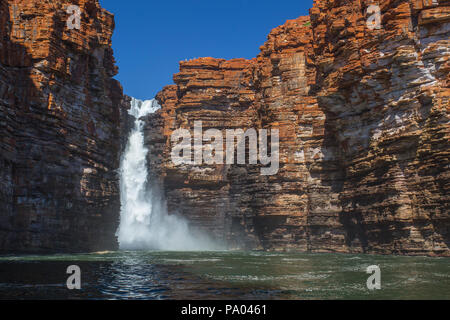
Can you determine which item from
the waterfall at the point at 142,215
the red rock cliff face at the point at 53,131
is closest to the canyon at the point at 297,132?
the red rock cliff face at the point at 53,131

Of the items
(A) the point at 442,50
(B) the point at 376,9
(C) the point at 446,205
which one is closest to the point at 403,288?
(C) the point at 446,205

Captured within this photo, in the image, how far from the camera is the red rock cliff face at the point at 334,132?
127 ft

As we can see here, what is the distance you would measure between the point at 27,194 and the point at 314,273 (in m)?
26.6

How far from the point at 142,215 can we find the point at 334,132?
43198mm

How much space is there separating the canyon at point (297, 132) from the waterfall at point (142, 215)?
1033 cm

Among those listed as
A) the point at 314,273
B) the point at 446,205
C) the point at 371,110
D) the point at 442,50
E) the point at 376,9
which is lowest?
the point at 314,273

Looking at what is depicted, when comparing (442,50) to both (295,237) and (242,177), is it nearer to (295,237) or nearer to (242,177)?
(295,237)

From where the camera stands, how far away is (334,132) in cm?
5344

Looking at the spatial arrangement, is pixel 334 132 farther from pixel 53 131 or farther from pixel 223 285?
pixel 223 285

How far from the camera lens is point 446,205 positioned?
3600 cm

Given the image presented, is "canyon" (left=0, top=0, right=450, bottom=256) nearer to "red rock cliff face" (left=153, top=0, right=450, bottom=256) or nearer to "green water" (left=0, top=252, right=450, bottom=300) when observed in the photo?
"red rock cliff face" (left=153, top=0, right=450, bottom=256)

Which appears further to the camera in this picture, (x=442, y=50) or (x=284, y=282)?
(x=442, y=50)

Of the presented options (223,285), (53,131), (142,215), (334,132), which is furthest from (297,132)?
(223,285)

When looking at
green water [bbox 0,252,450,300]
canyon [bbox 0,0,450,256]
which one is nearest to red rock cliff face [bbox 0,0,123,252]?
Result: canyon [bbox 0,0,450,256]
